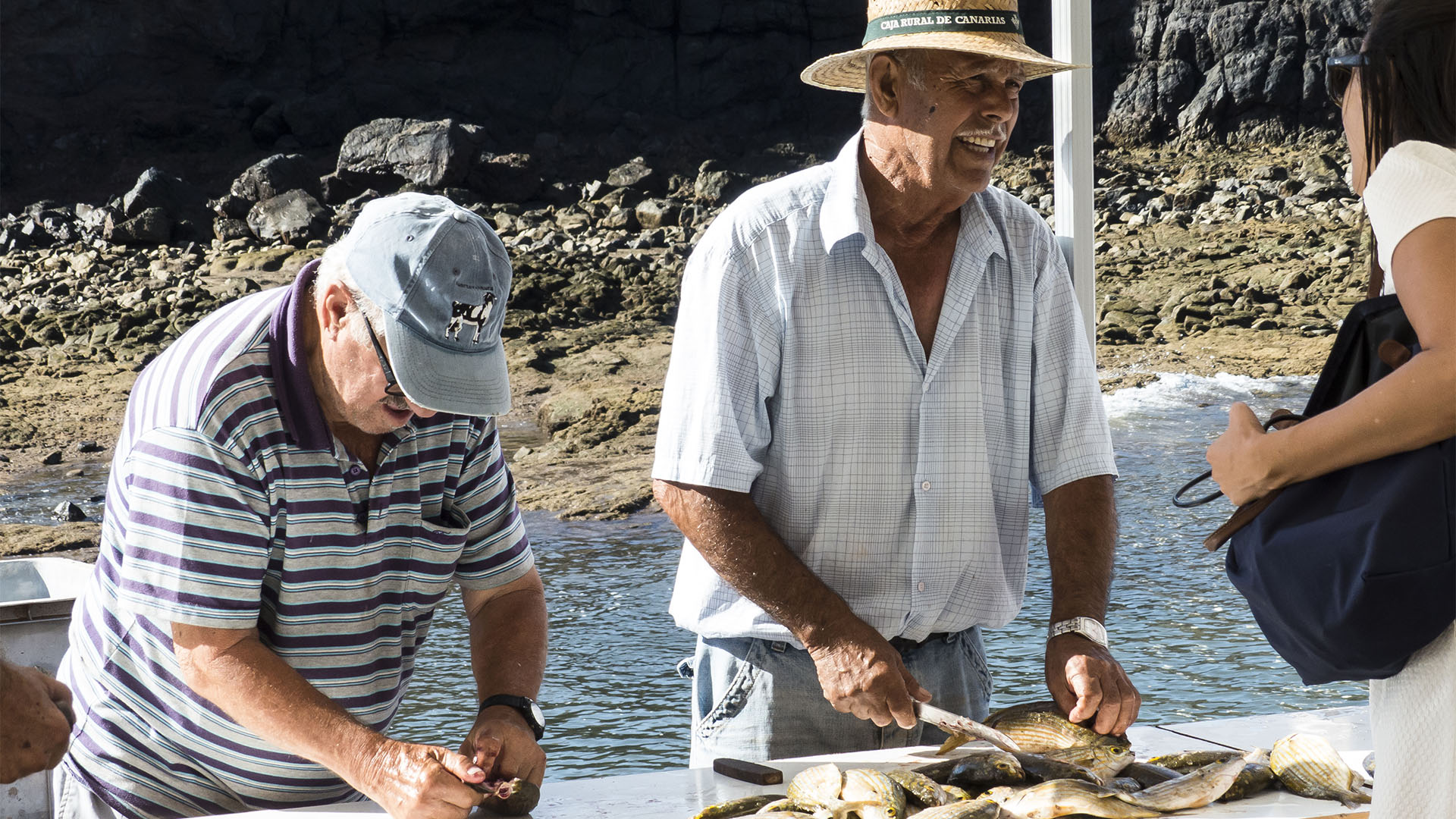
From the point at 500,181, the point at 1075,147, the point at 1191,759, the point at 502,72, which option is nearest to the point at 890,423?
the point at 1191,759

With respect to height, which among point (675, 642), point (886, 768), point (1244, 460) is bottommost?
point (675, 642)

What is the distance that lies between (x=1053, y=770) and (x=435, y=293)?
0.89 meters

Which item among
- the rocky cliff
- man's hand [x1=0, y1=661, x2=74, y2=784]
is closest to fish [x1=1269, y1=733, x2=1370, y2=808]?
man's hand [x1=0, y1=661, x2=74, y2=784]

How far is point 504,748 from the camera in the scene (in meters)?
1.71

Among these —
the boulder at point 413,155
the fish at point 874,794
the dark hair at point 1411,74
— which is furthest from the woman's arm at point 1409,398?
the boulder at point 413,155

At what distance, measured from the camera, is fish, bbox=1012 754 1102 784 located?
1.69 metres

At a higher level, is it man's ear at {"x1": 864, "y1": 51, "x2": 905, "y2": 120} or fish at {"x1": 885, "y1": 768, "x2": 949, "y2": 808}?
man's ear at {"x1": 864, "y1": 51, "x2": 905, "y2": 120}

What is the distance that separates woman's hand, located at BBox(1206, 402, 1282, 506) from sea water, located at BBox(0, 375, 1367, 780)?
5.04 m

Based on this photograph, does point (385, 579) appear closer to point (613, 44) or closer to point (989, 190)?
point (989, 190)

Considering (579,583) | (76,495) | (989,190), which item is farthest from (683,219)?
(989,190)

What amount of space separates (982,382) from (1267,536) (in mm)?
702

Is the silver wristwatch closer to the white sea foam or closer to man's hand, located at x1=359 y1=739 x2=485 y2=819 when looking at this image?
man's hand, located at x1=359 y1=739 x2=485 y2=819

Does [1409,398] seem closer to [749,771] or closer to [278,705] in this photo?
[749,771]

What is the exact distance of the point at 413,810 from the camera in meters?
1.57
